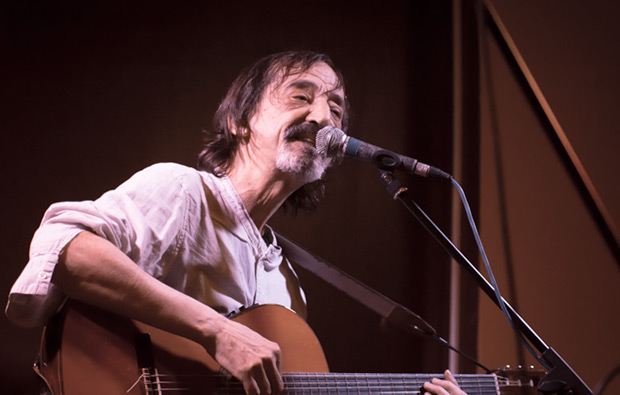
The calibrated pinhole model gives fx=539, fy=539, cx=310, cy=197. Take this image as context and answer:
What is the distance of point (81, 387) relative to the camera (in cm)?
98

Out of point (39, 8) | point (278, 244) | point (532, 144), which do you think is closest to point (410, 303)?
point (278, 244)

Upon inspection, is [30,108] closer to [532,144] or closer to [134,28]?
[134,28]

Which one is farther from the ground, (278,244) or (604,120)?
(604,120)

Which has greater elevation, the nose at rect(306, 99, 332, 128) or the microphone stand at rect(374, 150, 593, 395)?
the nose at rect(306, 99, 332, 128)

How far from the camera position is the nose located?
173 centimetres

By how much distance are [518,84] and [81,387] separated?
202cm

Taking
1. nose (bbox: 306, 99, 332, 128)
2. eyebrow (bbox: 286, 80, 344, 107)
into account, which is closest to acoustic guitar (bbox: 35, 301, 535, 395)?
nose (bbox: 306, 99, 332, 128)

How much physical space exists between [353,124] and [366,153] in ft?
3.34

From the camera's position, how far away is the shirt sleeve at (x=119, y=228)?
1046 mm

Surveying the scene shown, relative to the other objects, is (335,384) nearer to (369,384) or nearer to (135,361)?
(369,384)

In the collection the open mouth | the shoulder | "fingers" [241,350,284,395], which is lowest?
"fingers" [241,350,284,395]

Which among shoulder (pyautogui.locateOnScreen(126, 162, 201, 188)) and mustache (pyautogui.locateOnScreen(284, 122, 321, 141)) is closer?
shoulder (pyautogui.locateOnScreen(126, 162, 201, 188))

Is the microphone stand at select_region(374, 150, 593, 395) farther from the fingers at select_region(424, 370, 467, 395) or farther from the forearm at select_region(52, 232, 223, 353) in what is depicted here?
the forearm at select_region(52, 232, 223, 353)

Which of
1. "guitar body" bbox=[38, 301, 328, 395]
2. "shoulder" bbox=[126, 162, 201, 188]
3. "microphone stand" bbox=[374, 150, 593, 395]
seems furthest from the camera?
"shoulder" bbox=[126, 162, 201, 188]
